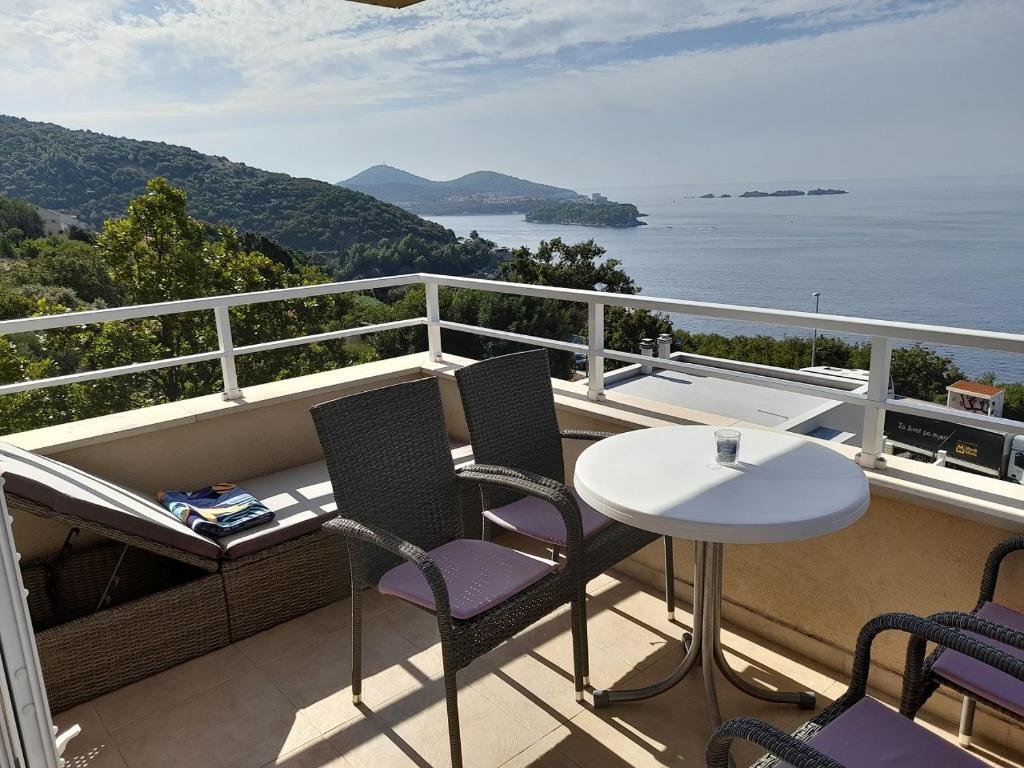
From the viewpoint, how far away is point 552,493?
7.41 ft

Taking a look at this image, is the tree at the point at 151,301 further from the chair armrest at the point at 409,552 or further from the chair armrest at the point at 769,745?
the chair armrest at the point at 769,745

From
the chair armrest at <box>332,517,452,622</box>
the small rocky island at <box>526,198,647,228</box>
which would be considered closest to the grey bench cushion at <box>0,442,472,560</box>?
the chair armrest at <box>332,517,452,622</box>

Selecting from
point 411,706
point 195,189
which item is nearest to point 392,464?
point 411,706

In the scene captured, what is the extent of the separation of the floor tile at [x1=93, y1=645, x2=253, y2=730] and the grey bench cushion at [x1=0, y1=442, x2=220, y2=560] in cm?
38

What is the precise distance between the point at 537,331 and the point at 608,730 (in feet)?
76.2

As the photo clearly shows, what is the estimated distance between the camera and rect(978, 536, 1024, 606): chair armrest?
6.34 feet

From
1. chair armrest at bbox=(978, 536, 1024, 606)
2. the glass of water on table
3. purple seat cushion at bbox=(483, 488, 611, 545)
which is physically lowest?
purple seat cushion at bbox=(483, 488, 611, 545)

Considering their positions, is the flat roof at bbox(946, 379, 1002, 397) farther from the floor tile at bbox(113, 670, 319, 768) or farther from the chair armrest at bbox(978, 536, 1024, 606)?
the floor tile at bbox(113, 670, 319, 768)

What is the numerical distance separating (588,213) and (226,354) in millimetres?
34219

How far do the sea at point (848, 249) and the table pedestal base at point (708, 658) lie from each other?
113 ft

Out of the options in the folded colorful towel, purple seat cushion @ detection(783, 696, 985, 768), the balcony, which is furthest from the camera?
the folded colorful towel

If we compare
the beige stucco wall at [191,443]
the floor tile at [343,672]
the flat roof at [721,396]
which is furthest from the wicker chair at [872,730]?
the flat roof at [721,396]

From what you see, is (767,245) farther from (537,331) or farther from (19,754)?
(19,754)

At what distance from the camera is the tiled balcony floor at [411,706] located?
2.20m
